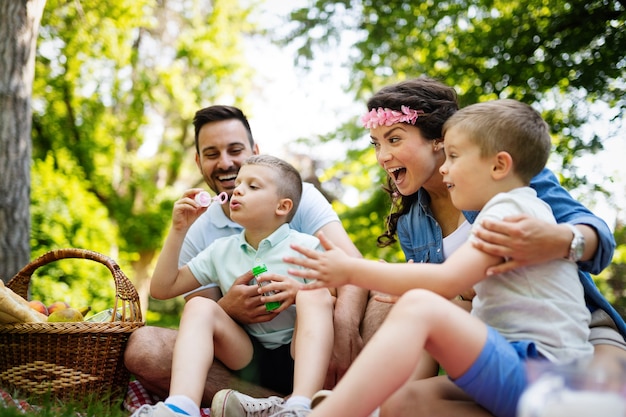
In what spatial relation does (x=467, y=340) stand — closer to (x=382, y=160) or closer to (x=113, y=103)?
(x=382, y=160)

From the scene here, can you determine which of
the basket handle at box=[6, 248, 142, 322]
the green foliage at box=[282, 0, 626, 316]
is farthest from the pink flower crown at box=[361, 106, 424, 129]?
the green foliage at box=[282, 0, 626, 316]

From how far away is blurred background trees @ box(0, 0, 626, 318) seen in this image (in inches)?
188

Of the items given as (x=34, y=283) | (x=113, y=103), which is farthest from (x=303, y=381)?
(x=113, y=103)

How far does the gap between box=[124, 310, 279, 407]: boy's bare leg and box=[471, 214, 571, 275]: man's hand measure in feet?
4.32

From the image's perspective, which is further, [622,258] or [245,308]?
[622,258]

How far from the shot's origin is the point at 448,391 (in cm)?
177

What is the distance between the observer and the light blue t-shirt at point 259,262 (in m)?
2.59

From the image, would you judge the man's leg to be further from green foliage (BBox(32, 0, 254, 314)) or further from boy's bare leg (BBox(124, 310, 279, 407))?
green foliage (BBox(32, 0, 254, 314))

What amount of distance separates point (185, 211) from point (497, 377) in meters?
1.55

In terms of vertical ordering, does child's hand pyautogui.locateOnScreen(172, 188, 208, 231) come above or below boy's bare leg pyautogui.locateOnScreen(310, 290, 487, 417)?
above

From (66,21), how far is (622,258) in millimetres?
8173

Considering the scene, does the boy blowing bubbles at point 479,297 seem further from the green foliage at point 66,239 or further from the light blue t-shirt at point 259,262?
the green foliage at point 66,239

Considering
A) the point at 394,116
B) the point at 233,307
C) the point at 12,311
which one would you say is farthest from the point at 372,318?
the point at 12,311

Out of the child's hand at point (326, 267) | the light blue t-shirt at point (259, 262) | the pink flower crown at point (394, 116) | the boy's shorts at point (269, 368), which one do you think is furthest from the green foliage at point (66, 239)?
the child's hand at point (326, 267)
